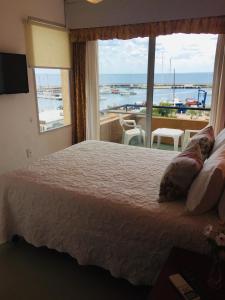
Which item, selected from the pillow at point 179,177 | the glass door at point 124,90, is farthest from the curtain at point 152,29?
the pillow at point 179,177

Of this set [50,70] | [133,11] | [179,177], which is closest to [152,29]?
[133,11]

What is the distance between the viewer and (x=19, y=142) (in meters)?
3.63

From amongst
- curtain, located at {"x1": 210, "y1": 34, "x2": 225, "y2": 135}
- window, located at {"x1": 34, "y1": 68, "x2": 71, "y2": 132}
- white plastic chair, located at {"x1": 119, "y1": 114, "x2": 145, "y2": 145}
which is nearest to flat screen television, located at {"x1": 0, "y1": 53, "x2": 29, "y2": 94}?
window, located at {"x1": 34, "y1": 68, "x2": 71, "y2": 132}

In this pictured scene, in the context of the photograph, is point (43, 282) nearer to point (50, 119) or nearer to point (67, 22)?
point (50, 119)

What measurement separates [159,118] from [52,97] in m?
2.11

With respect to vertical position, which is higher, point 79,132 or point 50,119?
point 50,119

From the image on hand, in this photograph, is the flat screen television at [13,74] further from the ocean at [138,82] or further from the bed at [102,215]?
the bed at [102,215]

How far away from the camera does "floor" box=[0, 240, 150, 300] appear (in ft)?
5.97

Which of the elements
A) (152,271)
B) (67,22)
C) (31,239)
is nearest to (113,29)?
(67,22)

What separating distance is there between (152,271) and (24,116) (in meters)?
2.84

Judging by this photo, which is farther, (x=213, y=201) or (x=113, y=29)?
(x=113, y=29)

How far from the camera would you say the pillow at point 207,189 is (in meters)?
1.50

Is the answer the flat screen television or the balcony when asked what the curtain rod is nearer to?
the flat screen television

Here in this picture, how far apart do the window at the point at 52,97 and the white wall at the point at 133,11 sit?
0.90m
